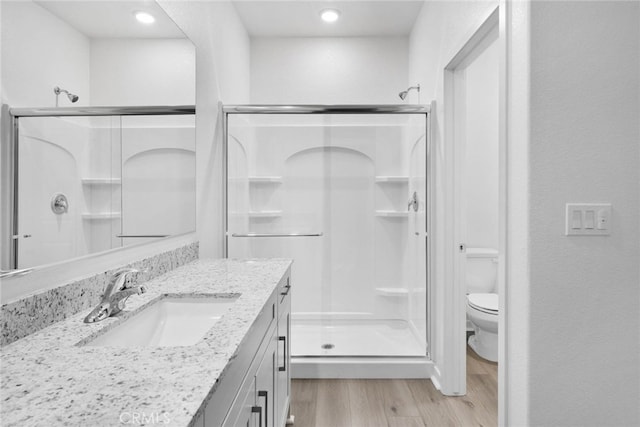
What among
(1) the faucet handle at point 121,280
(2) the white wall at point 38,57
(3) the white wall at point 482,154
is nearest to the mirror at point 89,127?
(2) the white wall at point 38,57

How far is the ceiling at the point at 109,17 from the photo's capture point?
1.13 m

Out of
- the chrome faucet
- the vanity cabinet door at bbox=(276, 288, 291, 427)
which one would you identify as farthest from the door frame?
the chrome faucet

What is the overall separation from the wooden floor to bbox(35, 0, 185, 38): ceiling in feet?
6.65

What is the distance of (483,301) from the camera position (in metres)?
2.86

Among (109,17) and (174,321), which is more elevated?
(109,17)

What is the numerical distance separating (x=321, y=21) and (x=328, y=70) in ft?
1.56

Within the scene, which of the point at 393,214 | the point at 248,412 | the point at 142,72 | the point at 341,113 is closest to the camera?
the point at 248,412

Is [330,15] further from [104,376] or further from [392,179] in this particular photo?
[104,376]

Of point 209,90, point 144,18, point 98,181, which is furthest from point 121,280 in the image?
point 209,90

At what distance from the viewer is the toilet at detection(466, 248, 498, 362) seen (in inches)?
107

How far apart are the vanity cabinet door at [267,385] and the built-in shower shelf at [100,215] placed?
0.74 metres

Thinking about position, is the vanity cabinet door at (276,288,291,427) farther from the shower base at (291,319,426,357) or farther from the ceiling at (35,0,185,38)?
the ceiling at (35,0,185,38)
